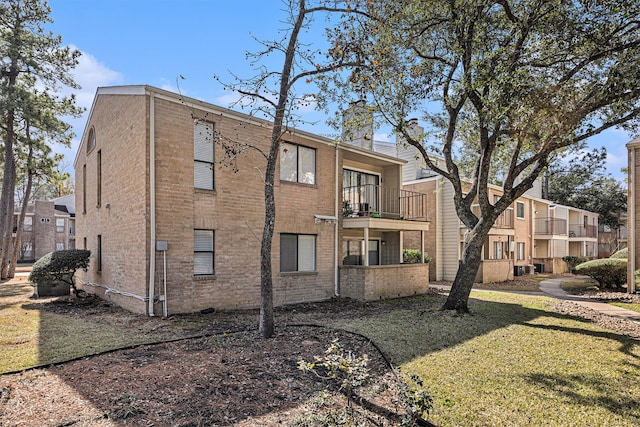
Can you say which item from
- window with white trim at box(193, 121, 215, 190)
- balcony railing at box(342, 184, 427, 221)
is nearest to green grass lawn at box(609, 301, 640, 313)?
balcony railing at box(342, 184, 427, 221)

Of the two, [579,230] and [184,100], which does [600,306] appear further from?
[579,230]

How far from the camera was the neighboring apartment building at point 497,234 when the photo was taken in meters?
20.2

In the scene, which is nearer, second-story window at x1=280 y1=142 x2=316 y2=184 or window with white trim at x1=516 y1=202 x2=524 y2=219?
second-story window at x1=280 y1=142 x2=316 y2=184

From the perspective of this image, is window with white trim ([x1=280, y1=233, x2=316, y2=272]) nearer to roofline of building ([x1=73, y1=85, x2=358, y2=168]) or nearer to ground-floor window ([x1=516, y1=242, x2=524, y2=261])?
roofline of building ([x1=73, y1=85, x2=358, y2=168])

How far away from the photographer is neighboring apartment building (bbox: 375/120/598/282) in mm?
20156

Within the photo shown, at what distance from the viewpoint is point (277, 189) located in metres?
12.0

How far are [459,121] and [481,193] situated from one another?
3.45 metres

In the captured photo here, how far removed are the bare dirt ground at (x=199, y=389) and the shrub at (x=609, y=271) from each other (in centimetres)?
1399

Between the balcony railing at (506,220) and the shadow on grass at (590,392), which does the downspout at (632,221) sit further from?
the shadow on grass at (590,392)

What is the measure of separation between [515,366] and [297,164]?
8.85 m

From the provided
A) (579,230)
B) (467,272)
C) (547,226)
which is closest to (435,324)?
(467,272)

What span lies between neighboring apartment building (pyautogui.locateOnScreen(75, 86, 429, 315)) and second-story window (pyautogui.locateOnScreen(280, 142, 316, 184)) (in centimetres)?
3

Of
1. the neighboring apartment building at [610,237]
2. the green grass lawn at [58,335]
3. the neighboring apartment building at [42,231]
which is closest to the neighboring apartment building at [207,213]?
the green grass lawn at [58,335]

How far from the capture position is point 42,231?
3838 centimetres
